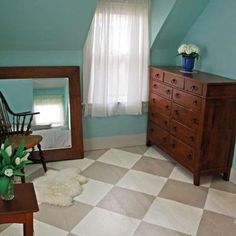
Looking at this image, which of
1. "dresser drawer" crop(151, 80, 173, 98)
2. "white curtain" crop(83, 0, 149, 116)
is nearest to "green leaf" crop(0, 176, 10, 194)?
"white curtain" crop(83, 0, 149, 116)

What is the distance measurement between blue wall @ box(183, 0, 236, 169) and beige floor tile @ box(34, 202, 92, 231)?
5.43 feet

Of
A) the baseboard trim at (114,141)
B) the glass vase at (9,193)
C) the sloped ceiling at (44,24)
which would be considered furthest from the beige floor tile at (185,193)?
the sloped ceiling at (44,24)

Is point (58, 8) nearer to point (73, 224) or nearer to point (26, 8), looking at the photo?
point (26, 8)

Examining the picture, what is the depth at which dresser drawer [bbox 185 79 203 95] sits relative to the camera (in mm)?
2850

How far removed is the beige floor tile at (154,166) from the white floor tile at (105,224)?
92cm

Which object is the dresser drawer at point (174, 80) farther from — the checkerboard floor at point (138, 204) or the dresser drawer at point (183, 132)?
the checkerboard floor at point (138, 204)

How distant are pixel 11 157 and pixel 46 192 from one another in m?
1.10

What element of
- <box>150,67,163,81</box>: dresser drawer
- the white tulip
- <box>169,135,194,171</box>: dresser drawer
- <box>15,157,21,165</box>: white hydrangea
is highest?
<box>150,67,163,81</box>: dresser drawer

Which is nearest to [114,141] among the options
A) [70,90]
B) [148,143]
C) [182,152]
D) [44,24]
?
[148,143]

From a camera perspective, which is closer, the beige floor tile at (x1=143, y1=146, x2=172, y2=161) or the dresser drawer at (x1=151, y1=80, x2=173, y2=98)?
the dresser drawer at (x1=151, y1=80, x2=173, y2=98)

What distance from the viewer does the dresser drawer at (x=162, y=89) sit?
3.40m

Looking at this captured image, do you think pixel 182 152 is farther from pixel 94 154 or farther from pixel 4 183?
pixel 4 183

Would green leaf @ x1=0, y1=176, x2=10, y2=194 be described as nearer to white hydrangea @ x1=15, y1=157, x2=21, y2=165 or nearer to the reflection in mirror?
white hydrangea @ x1=15, y1=157, x2=21, y2=165

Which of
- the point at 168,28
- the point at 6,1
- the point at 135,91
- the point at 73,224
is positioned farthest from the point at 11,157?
the point at 168,28
